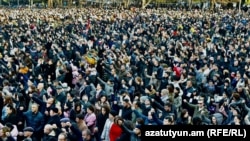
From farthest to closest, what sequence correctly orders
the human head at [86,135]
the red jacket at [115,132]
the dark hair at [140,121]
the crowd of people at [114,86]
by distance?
the crowd of people at [114,86]
the red jacket at [115,132]
the dark hair at [140,121]
the human head at [86,135]

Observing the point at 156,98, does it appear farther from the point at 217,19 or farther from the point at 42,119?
the point at 217,19

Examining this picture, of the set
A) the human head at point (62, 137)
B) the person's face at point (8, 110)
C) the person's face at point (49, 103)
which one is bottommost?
the person's face at point (8, 110)

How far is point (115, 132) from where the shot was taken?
10.1 m

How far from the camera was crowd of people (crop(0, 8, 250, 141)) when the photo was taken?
10.4 meters

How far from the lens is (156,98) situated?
42.1 feet

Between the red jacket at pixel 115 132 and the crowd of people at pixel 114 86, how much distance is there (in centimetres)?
2

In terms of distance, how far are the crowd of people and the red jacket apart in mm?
19

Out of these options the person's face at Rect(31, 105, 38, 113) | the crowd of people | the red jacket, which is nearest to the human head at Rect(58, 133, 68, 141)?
the crowd of people

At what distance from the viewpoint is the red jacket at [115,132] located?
1007cm

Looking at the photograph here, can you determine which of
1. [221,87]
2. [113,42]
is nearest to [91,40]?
[113,42]

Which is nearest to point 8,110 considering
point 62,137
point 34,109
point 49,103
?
point 34,109

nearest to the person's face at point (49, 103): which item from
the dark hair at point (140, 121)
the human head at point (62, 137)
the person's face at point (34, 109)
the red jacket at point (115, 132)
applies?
the person's face at point (34, 109)

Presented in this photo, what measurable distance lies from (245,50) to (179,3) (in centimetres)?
5030

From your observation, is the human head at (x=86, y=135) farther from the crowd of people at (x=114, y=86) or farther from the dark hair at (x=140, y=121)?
the dark hair at (x=140, y=121)
